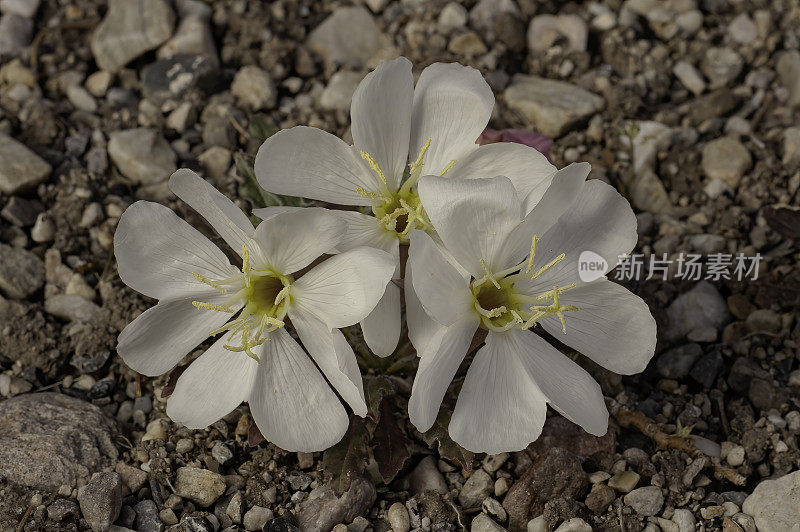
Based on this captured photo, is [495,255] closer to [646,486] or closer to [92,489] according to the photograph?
[646,486]

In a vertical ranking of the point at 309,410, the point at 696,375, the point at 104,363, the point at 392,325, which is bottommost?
the point at 696,375

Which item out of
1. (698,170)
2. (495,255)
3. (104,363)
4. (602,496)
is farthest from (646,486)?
(104,363)

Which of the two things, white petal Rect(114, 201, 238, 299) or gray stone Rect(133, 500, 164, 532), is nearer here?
white petal Rect(114, 201, 238, 299)

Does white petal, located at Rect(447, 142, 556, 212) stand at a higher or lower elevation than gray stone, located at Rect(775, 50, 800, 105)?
higher

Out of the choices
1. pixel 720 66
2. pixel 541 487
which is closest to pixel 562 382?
pixel 541 487

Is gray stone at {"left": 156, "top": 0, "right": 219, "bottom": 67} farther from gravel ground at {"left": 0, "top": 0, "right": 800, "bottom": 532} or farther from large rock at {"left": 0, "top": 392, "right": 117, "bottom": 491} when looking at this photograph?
large rock at {"left": 0, "top": 392, "right": 117, "bottom": 491}

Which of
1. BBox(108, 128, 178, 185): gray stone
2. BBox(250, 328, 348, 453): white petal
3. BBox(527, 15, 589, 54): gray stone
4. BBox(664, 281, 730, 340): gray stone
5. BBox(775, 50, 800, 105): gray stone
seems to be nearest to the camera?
BBox(250, 328, 348, 453): white petal

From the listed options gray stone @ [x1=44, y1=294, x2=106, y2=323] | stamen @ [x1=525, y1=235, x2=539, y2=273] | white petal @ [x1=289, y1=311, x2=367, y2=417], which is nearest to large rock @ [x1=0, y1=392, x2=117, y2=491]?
gray stone @ [x1=44, y1=294, x2=106, y2=323]

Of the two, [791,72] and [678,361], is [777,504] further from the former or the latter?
[791,72]
